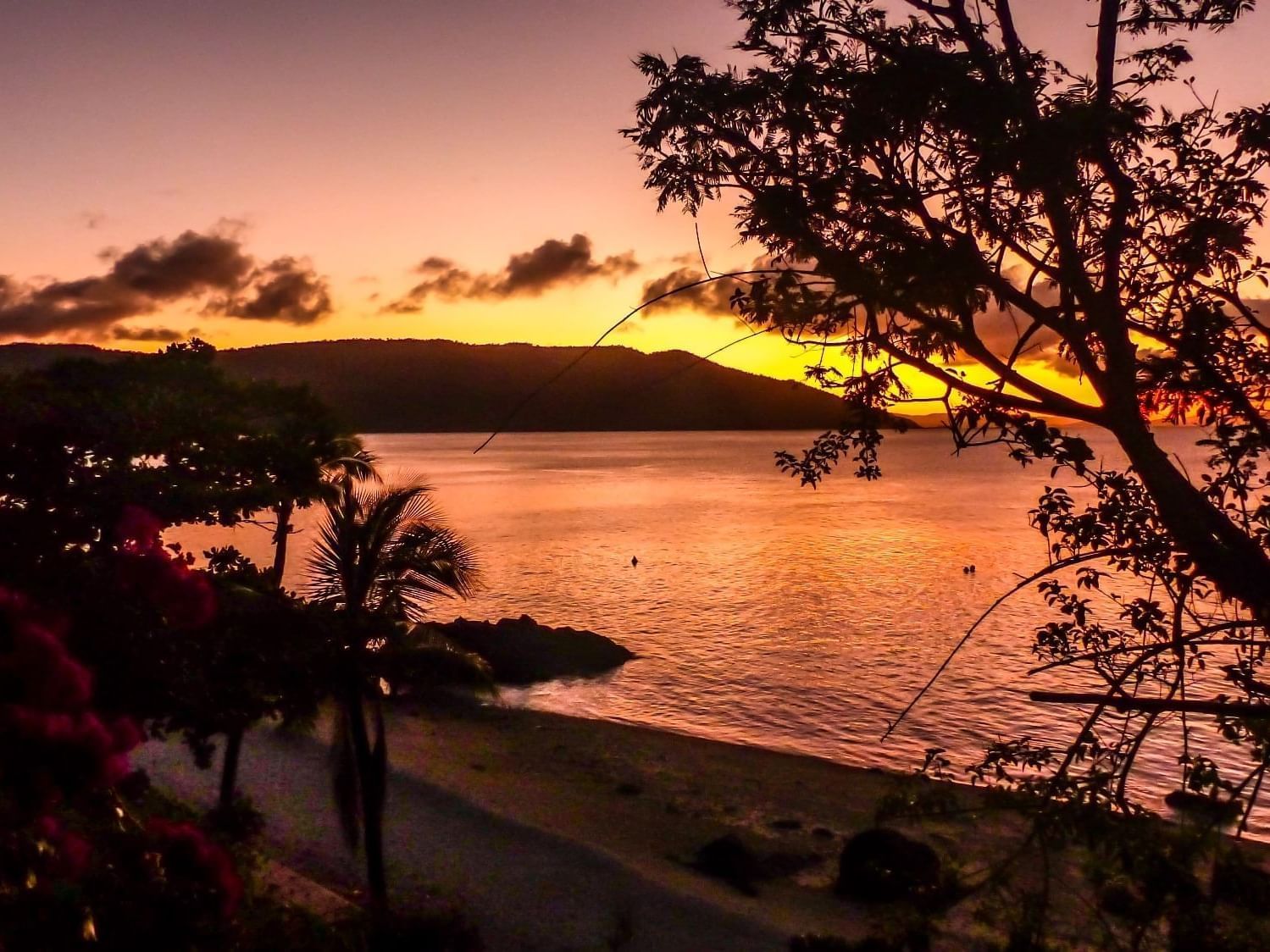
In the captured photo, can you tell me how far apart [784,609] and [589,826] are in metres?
35.5

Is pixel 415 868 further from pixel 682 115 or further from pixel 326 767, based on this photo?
pixel 682 115

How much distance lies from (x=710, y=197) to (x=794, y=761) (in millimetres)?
23583

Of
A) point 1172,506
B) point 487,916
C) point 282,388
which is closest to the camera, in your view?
point 1172,506

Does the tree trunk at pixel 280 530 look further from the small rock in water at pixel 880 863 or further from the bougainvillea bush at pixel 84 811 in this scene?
the small rock in water at pixel 880 863

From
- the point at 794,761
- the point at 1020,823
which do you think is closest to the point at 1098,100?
the point at 1020,823

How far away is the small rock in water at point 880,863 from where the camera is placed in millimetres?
16891

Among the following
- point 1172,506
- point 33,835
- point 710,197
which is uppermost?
point 710,197

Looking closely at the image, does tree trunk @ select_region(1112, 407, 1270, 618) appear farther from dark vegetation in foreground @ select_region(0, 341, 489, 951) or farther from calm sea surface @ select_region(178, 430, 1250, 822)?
calm sea surface @ select_region(178, 430, 1250, 822)

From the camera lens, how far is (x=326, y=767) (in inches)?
900

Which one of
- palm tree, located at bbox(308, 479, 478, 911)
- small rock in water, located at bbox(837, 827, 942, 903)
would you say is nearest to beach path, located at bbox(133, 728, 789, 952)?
palm tree, located at bbox(308, 479, 478, 911)

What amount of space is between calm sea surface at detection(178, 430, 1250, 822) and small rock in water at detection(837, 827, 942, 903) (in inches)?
436

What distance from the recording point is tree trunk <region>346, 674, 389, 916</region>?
1501cm

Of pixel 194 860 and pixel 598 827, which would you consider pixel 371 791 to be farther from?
pixel 194 860

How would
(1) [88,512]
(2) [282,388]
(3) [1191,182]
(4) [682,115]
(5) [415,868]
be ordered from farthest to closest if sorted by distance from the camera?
(5) [415,868] → (2) [282,388] → (1) [88,512] → (4) [682,115] → (3) [1191,182]
